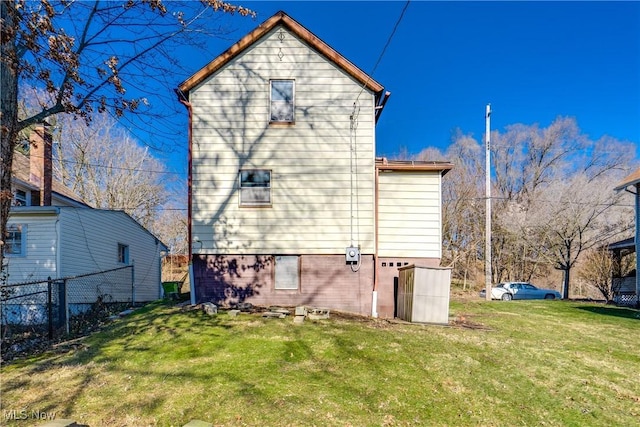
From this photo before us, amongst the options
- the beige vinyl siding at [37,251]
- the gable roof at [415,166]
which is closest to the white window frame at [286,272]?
the gable roof at [415,166]

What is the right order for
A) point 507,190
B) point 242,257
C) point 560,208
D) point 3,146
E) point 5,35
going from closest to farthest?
point 5,35 < point 3,146 < point 242,257 < point 560,208 < point 507,190

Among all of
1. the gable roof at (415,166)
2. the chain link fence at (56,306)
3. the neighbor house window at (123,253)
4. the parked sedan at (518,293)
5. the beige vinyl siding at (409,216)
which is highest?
the gable roof at (415,166)

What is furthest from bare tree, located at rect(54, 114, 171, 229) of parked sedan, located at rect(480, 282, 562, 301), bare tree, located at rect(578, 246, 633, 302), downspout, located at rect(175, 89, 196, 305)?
bare tree, located at rect(578, 246, 633, 302)

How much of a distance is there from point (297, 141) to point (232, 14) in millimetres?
4743

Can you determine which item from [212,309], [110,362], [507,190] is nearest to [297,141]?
[212,309]

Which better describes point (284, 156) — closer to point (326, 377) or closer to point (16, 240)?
point (326, 377)

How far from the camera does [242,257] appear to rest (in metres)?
11.1

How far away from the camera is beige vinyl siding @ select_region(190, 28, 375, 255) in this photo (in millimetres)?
11125

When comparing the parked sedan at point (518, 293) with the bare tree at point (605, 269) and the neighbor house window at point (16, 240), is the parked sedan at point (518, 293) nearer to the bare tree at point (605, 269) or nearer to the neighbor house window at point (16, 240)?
the bare tree at point (605, 269)

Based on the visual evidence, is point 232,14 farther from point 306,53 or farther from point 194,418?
point 194,418

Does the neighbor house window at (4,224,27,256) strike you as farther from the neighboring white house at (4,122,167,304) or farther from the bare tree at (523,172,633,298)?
the bare tree at (523,172,633,298)

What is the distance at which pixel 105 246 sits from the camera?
571 inches

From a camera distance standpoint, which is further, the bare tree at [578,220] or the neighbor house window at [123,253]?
the bare tree at [578,220]

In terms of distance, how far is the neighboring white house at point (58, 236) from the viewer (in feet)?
40.3
